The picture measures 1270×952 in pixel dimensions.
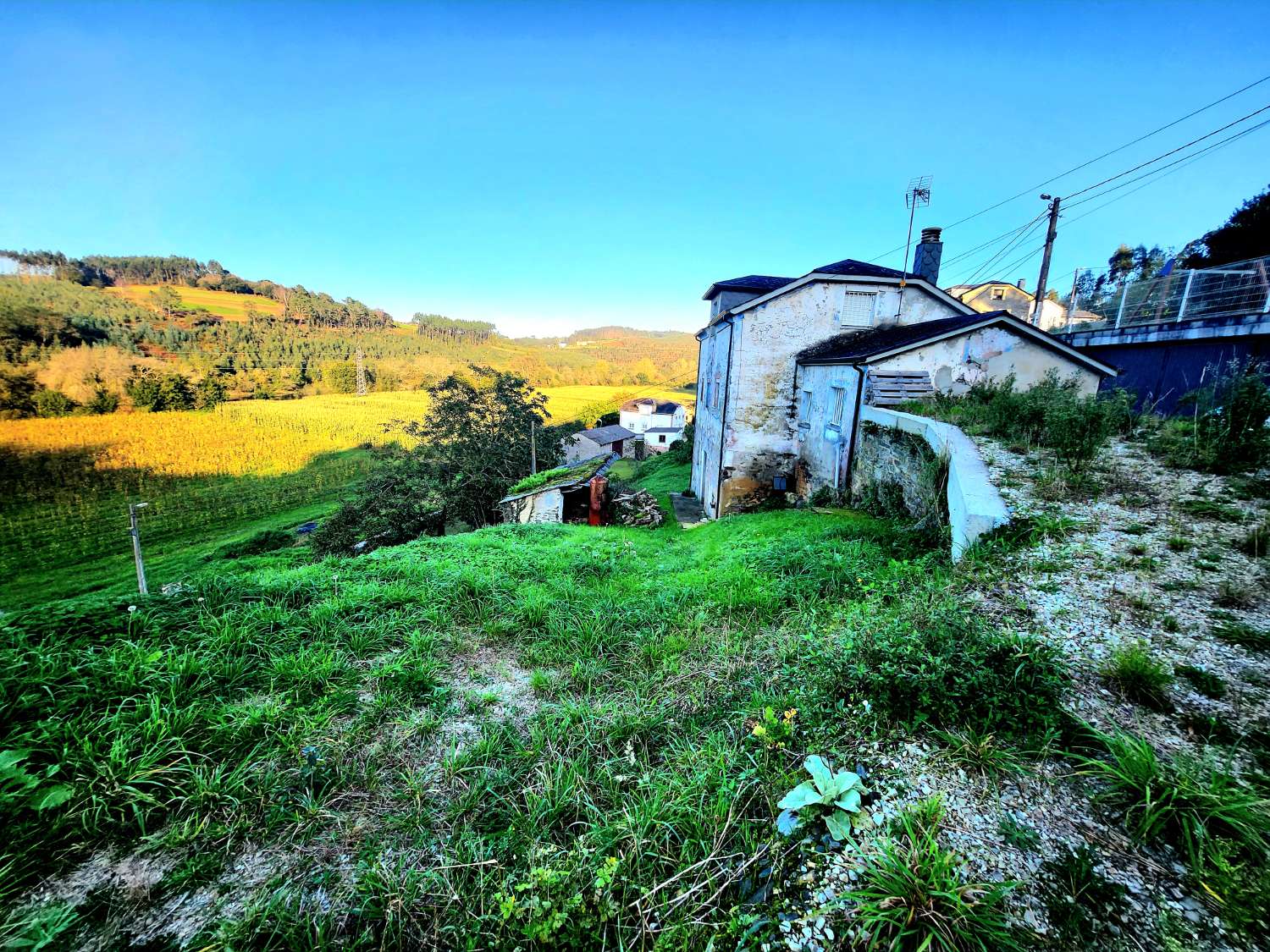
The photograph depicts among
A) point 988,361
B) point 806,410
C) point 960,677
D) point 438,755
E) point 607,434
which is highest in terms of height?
point 988,361

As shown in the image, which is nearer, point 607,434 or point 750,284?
point 750,284

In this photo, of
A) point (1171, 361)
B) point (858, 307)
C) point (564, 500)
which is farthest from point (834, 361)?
point (564, 500)

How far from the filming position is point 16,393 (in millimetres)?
31609

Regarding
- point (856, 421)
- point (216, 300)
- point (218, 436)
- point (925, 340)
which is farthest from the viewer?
point (216, 300)

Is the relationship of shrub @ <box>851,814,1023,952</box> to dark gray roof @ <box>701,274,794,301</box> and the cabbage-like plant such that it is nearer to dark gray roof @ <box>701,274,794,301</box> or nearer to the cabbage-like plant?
the cabbage-like plant

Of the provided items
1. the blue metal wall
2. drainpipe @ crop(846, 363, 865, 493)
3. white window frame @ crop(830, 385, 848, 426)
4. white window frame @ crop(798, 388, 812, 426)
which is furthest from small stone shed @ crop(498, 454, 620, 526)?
the blue metal wall

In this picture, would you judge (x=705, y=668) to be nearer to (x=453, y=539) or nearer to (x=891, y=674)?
(x=891, y=674)

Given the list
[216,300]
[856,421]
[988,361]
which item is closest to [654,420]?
[856,421]

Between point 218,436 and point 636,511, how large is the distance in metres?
40.4

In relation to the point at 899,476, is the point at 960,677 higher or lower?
lower

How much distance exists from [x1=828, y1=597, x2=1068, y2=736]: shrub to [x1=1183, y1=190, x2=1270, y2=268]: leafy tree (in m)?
23.6

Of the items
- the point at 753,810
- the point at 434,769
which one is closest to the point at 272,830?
the point at 434,769

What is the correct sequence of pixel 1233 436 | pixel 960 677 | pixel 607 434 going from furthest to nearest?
pixel 607 434 → pixel 1233 436 → pixel 960 677

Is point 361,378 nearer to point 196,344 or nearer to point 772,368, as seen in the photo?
point 196,344
